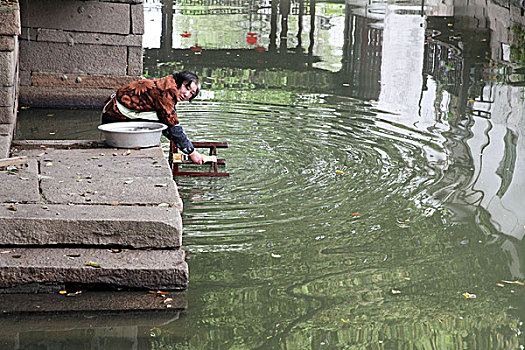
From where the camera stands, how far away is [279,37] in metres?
18.2

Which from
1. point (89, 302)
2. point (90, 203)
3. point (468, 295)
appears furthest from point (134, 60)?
point (468, 295)

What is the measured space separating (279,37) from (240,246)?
42.9 feet

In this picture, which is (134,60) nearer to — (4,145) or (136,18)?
(136,18)

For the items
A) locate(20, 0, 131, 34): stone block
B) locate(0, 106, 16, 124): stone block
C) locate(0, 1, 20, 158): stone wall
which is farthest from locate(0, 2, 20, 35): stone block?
locate(20, 0, 131, 34): stone block

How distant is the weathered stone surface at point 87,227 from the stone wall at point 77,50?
571cm

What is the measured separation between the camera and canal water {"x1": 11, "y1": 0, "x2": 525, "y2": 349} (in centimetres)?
466

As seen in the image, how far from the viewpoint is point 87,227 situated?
16.7ft

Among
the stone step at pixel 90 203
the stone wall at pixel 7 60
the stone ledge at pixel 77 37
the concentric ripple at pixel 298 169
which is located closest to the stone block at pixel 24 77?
the stone ledge at pixel 77 37

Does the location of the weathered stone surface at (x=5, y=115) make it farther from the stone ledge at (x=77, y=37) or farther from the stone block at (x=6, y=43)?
the stone ledge at (x=77, y=37)

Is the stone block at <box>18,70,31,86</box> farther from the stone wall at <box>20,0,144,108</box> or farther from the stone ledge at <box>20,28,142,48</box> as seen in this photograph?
the stone ledge at <box>20,28,142,48</box>

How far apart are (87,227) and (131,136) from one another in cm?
226

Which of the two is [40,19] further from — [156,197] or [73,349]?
[73,349]

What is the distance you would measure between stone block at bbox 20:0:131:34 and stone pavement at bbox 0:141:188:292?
5.09 metres

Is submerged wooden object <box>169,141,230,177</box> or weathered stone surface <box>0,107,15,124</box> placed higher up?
weathered stone surface <box>0,107,15,124</box>
